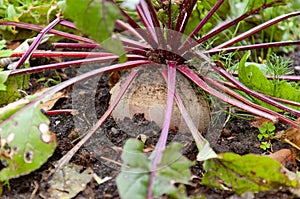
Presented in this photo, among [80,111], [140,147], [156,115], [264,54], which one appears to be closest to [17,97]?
[80,111]

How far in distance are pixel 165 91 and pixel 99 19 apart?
2.11 feet

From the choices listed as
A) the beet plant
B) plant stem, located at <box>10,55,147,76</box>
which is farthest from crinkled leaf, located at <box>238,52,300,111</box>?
plant stem, located at <box>10,55,147,76</box>

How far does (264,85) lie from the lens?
182cm

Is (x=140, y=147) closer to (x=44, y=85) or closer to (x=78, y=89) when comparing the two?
(x=78, y=89)

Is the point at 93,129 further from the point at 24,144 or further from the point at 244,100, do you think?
the point at 244,100

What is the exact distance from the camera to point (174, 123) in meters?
1.77

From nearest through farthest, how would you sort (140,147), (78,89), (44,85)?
(140,147), (78,89), (44,85)

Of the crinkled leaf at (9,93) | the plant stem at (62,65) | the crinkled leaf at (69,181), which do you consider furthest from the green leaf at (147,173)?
the crinkled leaf at (9,93)

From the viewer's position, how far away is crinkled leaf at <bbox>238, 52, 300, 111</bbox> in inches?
70.3

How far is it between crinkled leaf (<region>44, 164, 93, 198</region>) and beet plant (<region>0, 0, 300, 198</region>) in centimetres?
4

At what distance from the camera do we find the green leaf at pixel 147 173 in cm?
126

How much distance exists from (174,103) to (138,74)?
0.21 meters

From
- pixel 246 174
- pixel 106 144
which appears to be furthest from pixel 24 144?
pixel 246 174

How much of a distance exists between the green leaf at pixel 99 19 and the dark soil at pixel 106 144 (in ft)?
1.63
